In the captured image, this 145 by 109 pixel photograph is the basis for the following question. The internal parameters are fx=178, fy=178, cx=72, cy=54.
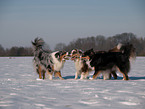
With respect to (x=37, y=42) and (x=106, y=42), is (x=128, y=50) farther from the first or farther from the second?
(x=106, y=42)

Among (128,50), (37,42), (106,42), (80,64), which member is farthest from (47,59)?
(106,42)

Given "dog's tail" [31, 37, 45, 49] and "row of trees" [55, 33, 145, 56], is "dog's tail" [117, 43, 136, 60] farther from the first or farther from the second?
"row of trees" [55, 33, 145, 56]

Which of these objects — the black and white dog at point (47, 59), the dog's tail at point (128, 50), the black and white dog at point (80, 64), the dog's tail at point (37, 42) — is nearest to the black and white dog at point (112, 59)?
the dog's tail at point (128, 50)

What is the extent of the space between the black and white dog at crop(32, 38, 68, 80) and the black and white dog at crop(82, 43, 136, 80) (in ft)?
3.61

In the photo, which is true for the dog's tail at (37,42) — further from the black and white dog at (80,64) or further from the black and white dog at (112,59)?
the black and white dog at (112,59)

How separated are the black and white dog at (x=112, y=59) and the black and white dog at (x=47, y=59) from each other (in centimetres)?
110

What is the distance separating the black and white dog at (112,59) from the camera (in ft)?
26.2

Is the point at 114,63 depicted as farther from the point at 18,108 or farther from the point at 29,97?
the point at 18,108

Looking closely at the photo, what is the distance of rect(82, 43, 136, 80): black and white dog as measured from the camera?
26.2ft

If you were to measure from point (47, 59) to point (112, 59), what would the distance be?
299 centimetres

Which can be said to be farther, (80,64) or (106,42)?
(106,42)

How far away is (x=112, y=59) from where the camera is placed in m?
8.01

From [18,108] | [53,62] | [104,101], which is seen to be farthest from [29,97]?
[53,62]

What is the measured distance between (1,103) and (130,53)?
613cm
